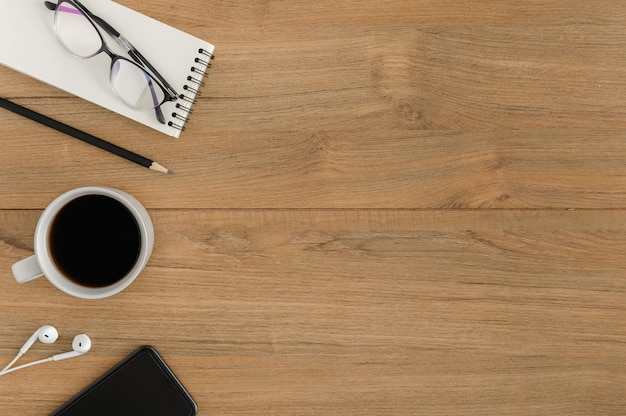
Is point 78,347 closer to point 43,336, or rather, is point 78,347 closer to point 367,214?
point 43,336

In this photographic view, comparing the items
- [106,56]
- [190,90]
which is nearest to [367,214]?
[190,90]

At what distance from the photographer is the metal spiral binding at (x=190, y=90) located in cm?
65

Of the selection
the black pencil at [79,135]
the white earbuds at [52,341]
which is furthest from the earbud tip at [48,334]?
the black pencil at [79,135]

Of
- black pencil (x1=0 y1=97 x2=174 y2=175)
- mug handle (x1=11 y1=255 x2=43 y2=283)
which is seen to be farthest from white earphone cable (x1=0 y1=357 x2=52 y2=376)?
black pencil (x1=0 y1=97 x2=174 y2=175)

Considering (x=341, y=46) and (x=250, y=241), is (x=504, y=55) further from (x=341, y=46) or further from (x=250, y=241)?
(x=250, y=241)

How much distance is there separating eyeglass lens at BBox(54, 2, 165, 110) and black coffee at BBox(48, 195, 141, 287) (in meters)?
0.12

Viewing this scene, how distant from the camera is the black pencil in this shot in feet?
2.12

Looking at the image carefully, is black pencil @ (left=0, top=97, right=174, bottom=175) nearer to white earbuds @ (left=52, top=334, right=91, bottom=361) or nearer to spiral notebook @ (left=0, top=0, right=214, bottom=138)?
spiral notebook @ (left=0, top=0, right=214, bottom=138)

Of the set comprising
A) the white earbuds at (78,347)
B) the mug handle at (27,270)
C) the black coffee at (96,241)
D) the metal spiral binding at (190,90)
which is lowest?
the white earbuds at (78,347)

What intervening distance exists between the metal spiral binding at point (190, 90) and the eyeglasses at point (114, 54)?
0.02m

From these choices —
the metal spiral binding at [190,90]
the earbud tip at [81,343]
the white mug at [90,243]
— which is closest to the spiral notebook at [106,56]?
the metal spiral binding at [190,90]

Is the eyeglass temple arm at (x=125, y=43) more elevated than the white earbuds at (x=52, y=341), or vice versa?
the eyeglass temple arm at (x=125, y=43)

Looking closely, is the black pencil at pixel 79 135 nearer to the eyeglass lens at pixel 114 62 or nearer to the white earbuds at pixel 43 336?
the eyeglass lens at pixel 114 62

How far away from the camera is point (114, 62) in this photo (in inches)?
25.0
